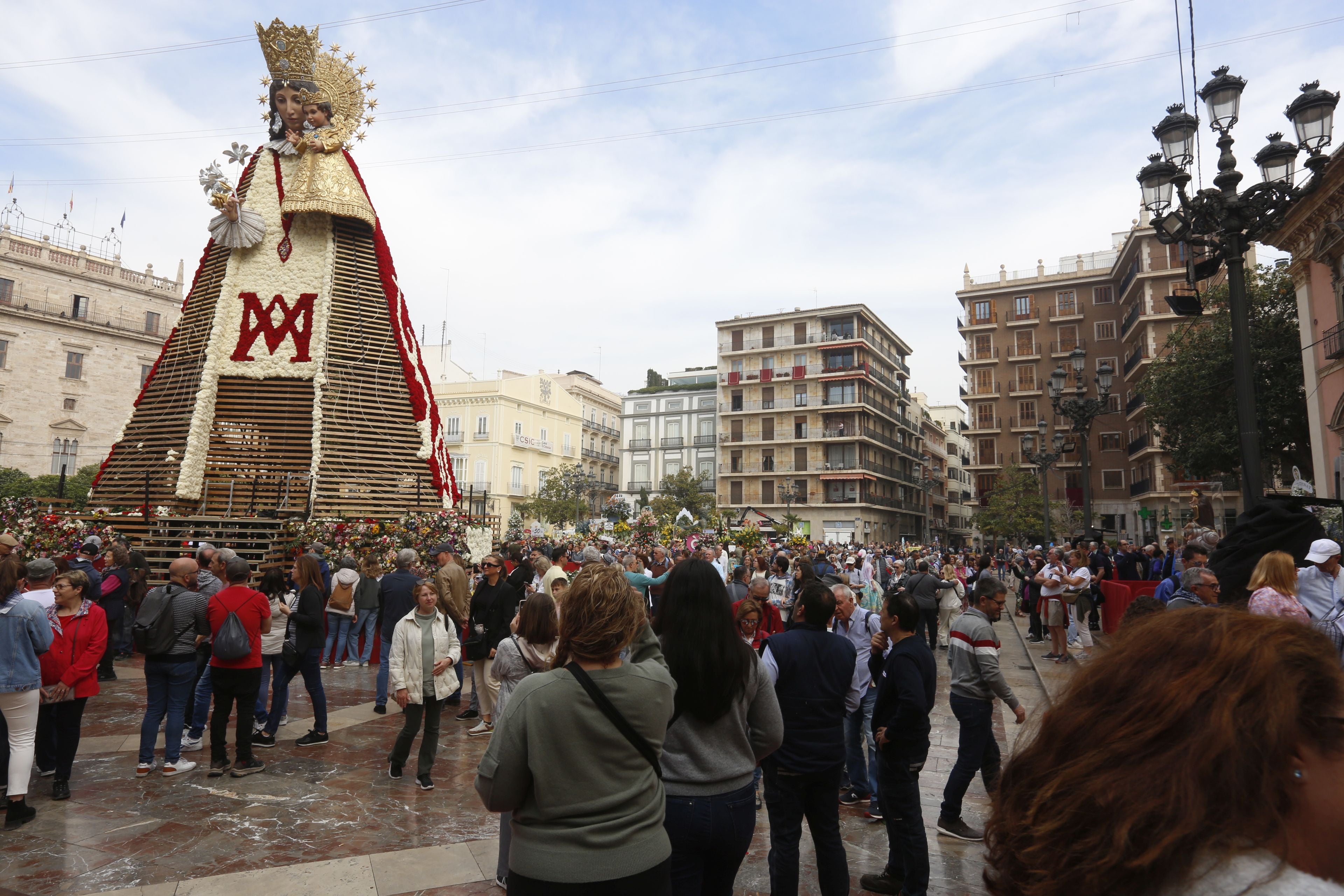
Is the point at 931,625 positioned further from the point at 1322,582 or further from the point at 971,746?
the point at 971,746

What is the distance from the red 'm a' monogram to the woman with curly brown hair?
583 inches

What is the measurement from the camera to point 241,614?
5855mm

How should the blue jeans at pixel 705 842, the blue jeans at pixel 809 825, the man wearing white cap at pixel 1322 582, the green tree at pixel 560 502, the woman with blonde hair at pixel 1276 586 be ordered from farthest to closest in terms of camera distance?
the green tree at pixel 560 502 → the man wearing white cap at pixel 1322 582 → the woman with blonde hair at pixel 1276 586 → the blue jeans at pixel 809 825 → the blue jeans at pixel 705 842

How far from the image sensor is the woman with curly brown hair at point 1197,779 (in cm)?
97

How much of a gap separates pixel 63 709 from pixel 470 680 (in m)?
4.93

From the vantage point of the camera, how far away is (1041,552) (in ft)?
59.2

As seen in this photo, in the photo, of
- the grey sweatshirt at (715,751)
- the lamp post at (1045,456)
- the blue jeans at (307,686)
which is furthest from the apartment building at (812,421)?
the grey sweatshirt at (715,751)

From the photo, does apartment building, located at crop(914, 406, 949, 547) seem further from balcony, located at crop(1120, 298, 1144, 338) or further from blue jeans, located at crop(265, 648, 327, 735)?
blue jeans, located at crop(265, 648, 327, 735)

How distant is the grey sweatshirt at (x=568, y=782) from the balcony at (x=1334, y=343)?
18521 millimetres

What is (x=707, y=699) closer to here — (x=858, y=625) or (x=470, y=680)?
(x=858, y=625)

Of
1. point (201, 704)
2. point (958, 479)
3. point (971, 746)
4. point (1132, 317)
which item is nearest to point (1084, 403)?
point (971, 746)

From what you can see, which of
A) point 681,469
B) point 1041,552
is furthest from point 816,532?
point 1041,552

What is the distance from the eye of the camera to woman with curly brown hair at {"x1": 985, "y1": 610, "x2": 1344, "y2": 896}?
974mm

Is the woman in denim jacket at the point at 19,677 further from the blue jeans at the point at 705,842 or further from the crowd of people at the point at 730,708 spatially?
the blue jeans at the point at 705,842
